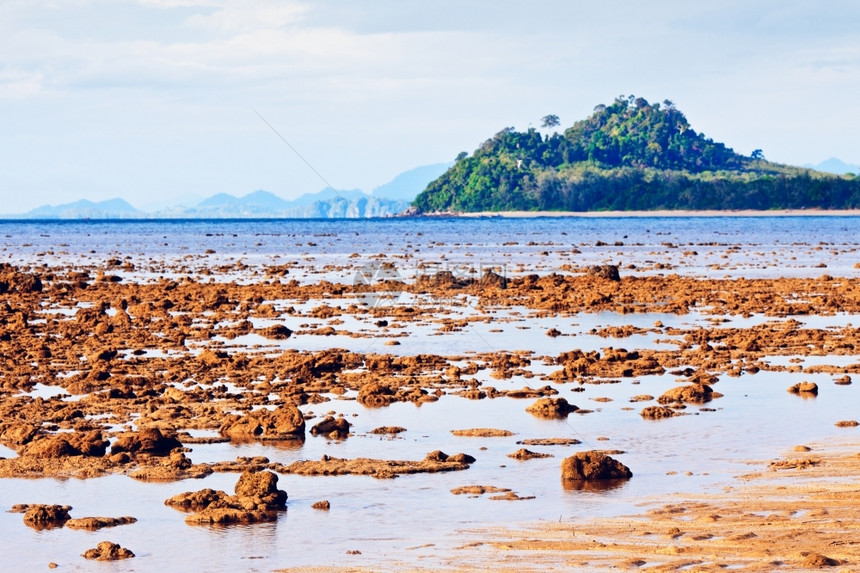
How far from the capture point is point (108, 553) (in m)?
9.73

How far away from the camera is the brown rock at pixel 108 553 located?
31.9 feet

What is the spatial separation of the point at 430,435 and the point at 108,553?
565cm

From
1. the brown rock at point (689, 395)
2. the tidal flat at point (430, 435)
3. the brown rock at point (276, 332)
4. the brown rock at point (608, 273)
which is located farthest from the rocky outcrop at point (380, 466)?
the brown rock at point (608, 273)

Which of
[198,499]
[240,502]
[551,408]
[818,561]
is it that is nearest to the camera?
[818,561]

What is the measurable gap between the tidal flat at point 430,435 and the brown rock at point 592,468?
11cm

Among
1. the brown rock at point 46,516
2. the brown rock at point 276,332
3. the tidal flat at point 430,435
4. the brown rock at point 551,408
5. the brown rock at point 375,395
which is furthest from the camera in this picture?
the brown rock at point 276,332

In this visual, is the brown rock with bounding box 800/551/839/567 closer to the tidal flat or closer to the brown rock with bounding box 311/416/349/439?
the tidal flat

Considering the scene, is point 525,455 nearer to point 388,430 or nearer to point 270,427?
point 388,430

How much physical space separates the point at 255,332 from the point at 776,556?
18.0m

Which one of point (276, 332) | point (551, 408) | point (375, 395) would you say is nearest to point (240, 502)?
point (551, 408)

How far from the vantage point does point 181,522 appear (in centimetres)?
1088

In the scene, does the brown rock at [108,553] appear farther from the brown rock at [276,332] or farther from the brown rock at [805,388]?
the brown rock at [276,332]

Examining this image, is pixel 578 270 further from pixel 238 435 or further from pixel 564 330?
pixel 238 435

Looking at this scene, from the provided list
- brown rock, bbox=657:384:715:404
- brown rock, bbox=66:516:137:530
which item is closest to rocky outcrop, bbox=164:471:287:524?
brown rock, bbox=66:516:137:530
